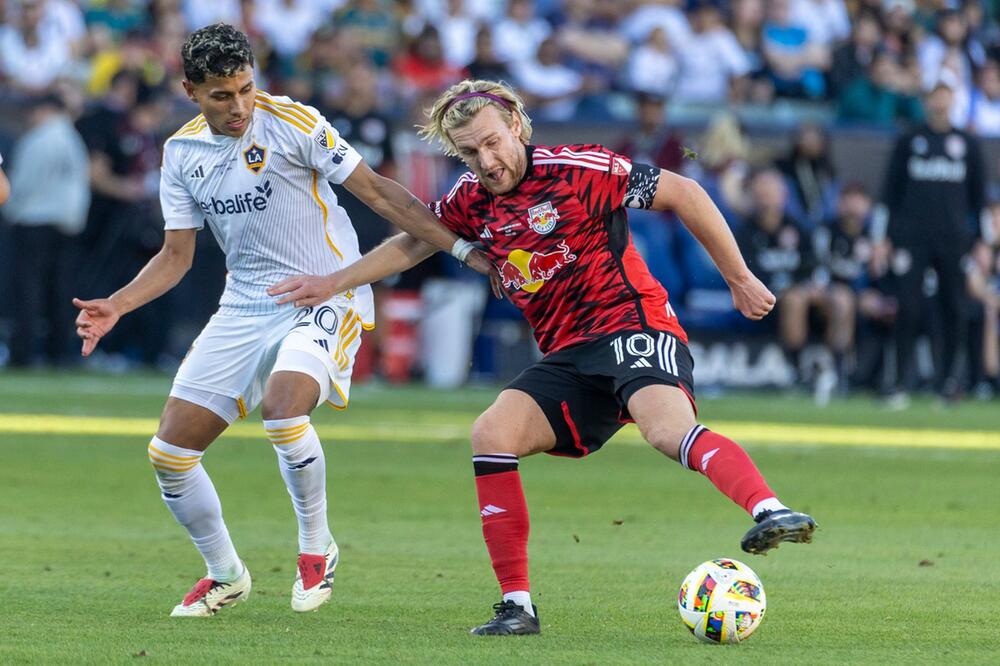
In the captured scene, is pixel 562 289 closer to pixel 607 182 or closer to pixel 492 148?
pixel 607 182

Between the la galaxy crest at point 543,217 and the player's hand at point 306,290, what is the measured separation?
2.90 feet

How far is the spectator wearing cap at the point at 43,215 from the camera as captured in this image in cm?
1870

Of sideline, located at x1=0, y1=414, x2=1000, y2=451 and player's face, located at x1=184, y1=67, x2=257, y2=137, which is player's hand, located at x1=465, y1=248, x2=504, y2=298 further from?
sideline, located at x1=0, y1=414, x2=1000, y2=451

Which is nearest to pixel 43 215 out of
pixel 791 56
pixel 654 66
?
pixel 654 66

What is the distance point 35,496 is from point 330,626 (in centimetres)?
452

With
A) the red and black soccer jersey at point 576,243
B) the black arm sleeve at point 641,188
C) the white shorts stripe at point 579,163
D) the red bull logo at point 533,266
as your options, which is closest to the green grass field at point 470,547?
the red and black soccer jersey at point 576,243

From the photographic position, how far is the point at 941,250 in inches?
715

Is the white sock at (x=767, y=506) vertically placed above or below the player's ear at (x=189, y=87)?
below

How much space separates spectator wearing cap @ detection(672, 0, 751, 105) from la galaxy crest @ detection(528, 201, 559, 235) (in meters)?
14.6

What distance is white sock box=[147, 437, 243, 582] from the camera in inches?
274

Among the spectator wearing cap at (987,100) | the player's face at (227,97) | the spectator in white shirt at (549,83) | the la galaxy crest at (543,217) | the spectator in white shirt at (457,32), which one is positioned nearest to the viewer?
the la galaxy crest at (543,217)

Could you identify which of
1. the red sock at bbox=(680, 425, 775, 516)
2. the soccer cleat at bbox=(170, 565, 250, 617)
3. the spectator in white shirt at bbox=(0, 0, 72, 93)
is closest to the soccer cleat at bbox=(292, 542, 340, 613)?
the soccer cleat at bbox=(170, 565, 250, 617)

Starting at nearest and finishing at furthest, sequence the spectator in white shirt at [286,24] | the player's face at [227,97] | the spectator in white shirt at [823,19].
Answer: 1. the player's face at [227,97]
2. the spectator in white shirt at [286,24]
3. the spectator in white shirt at [823,19]

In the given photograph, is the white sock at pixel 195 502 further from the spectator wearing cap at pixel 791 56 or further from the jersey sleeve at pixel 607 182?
the spectator wearing cap at pixel 791 56
